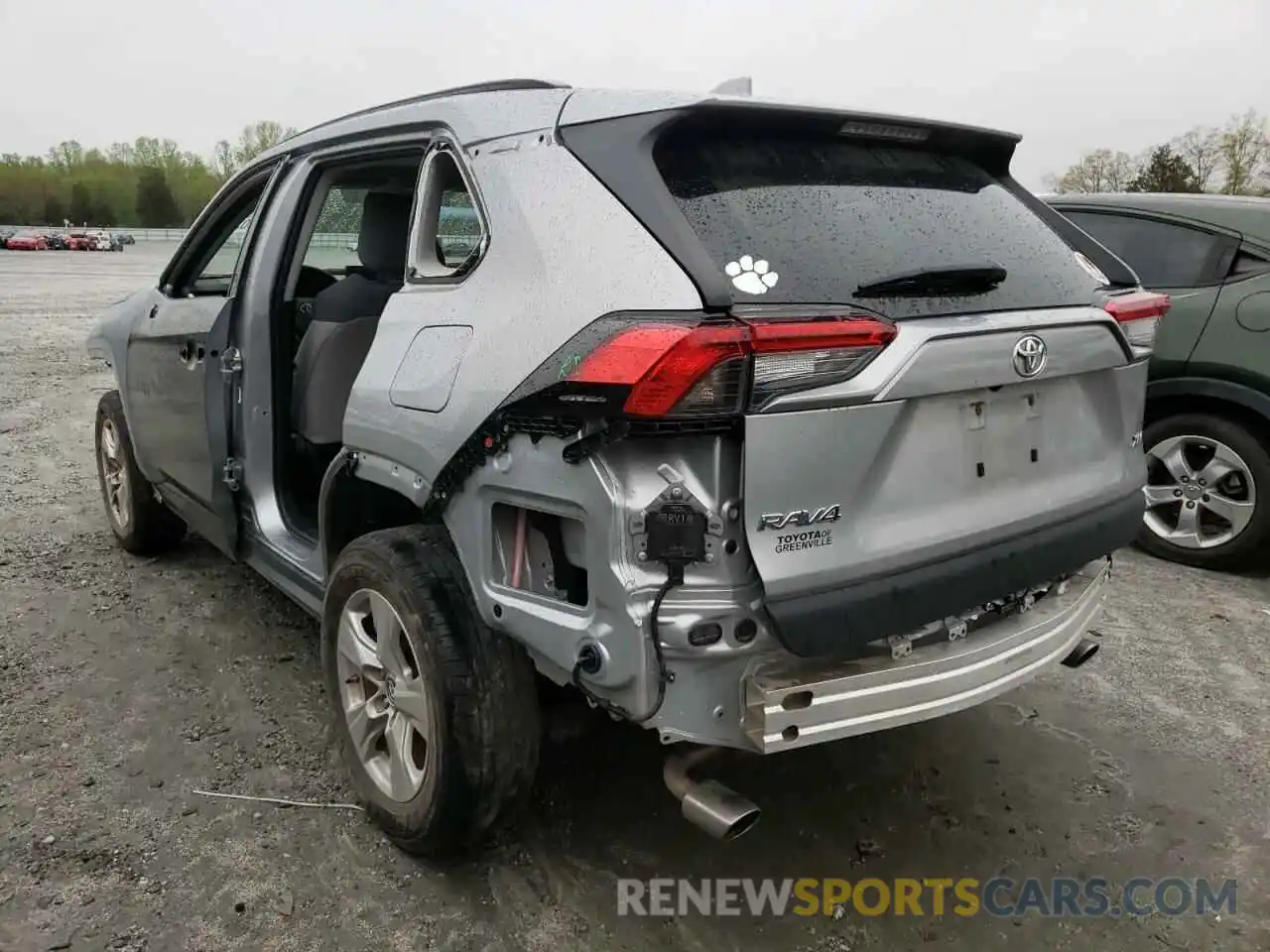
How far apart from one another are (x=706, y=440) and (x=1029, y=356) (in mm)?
894

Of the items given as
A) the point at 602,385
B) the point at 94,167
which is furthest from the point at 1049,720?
the point at 94,167

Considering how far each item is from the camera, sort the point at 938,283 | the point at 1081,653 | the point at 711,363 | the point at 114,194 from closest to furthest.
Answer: the point at 711,363, the point at 938,283, the point at 1081,653, the point at 114,194

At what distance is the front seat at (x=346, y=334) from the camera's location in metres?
3.76

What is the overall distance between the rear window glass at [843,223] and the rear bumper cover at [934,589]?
58cm

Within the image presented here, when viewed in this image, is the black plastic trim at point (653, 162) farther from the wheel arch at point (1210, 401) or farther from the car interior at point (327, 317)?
the wheel arch at point (1210, 401)

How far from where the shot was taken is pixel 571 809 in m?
2.91

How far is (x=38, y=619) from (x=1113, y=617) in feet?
15.4

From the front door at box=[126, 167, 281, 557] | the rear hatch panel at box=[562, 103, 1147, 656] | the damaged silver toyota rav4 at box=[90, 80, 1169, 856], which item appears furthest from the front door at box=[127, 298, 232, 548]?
the rear hatch panel at box=[562, 103, 1147, 656]

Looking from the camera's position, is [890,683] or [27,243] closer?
[890,683]

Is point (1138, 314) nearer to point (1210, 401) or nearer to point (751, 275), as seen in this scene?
point (751, 275)

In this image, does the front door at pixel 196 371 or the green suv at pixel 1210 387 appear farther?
the green suv at pixel 1210 387

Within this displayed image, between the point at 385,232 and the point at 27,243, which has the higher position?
the point at 27,243

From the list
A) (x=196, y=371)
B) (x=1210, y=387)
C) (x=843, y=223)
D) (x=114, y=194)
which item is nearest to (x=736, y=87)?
(x=843, y=223)

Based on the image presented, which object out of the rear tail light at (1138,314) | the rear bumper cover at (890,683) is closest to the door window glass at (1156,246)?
the rear tail light at (1138,314)
